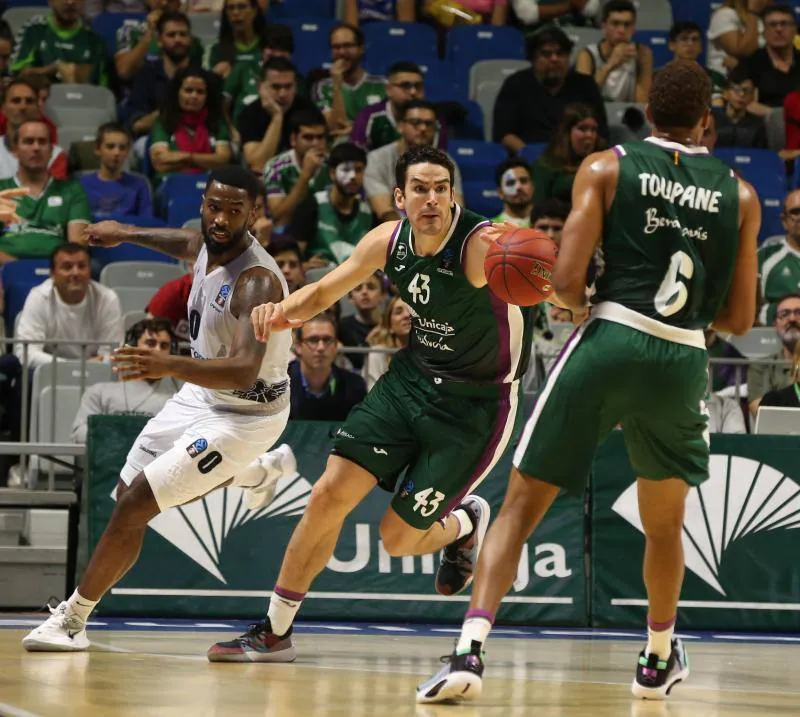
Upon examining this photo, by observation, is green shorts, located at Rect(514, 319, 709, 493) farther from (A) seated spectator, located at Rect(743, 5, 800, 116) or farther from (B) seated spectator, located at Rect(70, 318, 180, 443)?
(A) seated spectator, located at Rect(743, 5, 800, 116)

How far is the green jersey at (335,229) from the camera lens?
12398mm

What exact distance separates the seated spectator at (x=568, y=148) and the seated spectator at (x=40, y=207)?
399 cm

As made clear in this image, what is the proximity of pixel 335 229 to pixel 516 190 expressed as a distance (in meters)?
1.57

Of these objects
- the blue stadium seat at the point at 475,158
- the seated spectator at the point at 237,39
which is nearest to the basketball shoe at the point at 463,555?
the blue stadium seat at the point at 475,158

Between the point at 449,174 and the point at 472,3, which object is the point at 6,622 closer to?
the point at 449,174

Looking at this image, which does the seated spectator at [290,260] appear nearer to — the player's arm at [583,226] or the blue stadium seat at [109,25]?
the blue stadium seat at [109,25]

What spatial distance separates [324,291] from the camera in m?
6.11

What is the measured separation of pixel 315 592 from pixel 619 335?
4289 mm

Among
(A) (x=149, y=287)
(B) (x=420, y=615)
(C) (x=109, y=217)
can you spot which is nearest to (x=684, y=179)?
(B) (x=420, y=615)

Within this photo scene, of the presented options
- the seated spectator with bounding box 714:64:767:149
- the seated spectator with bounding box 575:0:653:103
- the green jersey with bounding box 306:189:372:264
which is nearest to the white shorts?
the green jersey with bounding box 306:189:372:264

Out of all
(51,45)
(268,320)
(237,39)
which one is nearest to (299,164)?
(237,39)

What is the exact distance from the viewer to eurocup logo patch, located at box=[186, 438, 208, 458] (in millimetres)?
6828

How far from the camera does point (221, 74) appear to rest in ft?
46.0

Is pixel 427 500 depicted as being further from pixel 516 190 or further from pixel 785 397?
pixel 516 190
